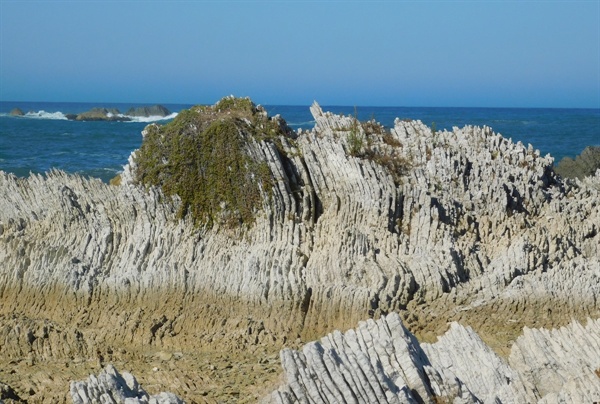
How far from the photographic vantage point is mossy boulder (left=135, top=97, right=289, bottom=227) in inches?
598

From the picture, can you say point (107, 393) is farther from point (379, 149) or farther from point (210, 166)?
point (379, 149)

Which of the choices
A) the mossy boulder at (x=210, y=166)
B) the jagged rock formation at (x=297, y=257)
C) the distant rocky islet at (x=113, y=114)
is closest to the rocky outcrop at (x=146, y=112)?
the distant rocky islet at (x=113, y=114)

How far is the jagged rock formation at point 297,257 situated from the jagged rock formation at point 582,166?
974cm

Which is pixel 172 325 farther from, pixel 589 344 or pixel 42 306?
pixel 589 344

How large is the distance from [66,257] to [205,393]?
4.87m

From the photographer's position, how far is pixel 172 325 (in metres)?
13.4

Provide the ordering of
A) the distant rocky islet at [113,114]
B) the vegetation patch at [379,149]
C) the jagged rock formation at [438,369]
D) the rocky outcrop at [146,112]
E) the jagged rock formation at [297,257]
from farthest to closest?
the rocky outcrop at [146,112] < the distant rocky islet at [113,114] < the vegetation patch at [379,149] < the jagged rock formation at [297,257] < the jagged rock formation at [438,369]

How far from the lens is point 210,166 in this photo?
1561 centimetres

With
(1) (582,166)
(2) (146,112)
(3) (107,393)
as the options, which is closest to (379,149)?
(3) (107,393)

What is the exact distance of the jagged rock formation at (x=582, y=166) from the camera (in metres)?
26.3

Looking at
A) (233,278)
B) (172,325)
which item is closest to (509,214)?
(233,278)

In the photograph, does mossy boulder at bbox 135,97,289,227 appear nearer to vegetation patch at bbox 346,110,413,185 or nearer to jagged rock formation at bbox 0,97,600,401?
jagged rock formation at bbox 0,97,600,401

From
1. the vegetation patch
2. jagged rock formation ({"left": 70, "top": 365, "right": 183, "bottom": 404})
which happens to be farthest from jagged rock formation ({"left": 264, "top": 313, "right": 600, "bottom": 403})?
the vegetation patch

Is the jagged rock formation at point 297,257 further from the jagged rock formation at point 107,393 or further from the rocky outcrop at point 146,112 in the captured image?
the rocky outcrop at point 146,112
